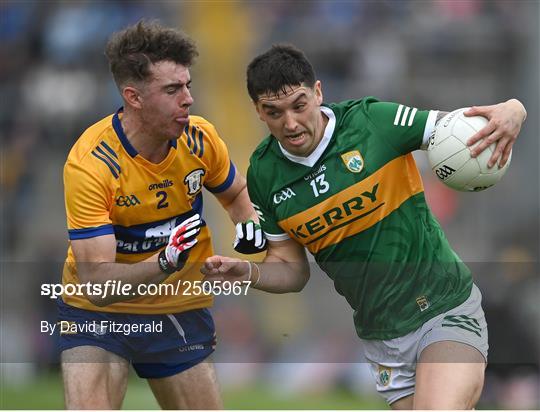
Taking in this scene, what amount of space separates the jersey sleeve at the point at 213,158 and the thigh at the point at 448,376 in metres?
1.79

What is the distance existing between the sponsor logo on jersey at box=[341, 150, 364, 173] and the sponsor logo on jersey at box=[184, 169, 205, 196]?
101 centimetres

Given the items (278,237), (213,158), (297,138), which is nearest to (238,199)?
(213,158)

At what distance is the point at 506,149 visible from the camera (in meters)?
6.26

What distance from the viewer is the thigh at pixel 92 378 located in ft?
21.9

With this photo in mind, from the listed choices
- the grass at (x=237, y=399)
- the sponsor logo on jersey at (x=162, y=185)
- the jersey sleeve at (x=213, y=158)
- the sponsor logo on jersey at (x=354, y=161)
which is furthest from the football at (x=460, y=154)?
the grass at (x=237, y=399)

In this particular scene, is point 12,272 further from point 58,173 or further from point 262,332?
point 262,332

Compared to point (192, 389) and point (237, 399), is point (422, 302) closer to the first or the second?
point (192, 389)

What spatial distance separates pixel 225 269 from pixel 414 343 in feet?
3.90

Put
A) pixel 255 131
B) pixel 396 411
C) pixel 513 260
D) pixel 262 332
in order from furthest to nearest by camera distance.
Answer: pixel 255 131 < pixel 262 332 < pixel 513 260 < pixel 396 411

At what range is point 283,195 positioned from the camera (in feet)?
21.8

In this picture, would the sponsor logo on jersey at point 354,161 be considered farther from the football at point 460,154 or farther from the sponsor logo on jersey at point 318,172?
the football at point 460,154

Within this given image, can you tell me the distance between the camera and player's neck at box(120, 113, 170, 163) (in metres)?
6.85

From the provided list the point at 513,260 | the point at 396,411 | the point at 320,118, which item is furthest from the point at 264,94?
the point at 513,260

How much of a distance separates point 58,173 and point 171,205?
30.5 ft
